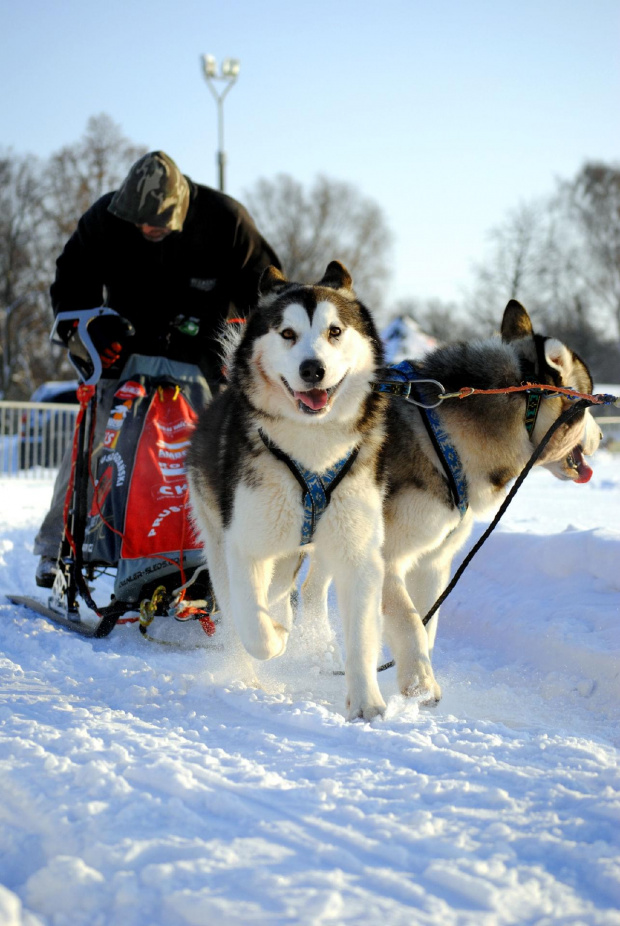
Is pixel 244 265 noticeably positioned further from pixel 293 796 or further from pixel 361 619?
pixel 293 796

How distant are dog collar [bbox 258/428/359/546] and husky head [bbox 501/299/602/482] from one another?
1015 mm

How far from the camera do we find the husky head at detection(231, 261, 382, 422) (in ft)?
9.46

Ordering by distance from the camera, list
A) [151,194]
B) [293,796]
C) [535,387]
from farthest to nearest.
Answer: [151,194] → [535,387] → [293,796]

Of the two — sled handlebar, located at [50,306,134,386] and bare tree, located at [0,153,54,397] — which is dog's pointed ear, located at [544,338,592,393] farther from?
bare tree, located at [0,153,54,397]

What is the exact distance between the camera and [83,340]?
4242 millimetres

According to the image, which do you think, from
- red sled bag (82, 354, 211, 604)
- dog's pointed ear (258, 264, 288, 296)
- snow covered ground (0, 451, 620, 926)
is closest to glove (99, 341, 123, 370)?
red sled bag (82, 354, 211, 604)

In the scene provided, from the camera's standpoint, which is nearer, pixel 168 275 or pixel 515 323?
pixel 515 323

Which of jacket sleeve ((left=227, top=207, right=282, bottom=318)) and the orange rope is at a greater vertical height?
jacket sleeve ((left=227, top=207, right=282, bottom=318))

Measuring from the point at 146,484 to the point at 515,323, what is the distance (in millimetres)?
1950

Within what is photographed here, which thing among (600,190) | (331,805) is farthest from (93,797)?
(600,190)

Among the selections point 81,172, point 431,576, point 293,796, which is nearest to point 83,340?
point 431,576

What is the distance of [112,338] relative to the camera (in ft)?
14.4

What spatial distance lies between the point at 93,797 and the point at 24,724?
678 millimetres

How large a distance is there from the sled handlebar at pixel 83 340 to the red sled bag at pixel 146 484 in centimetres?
20
